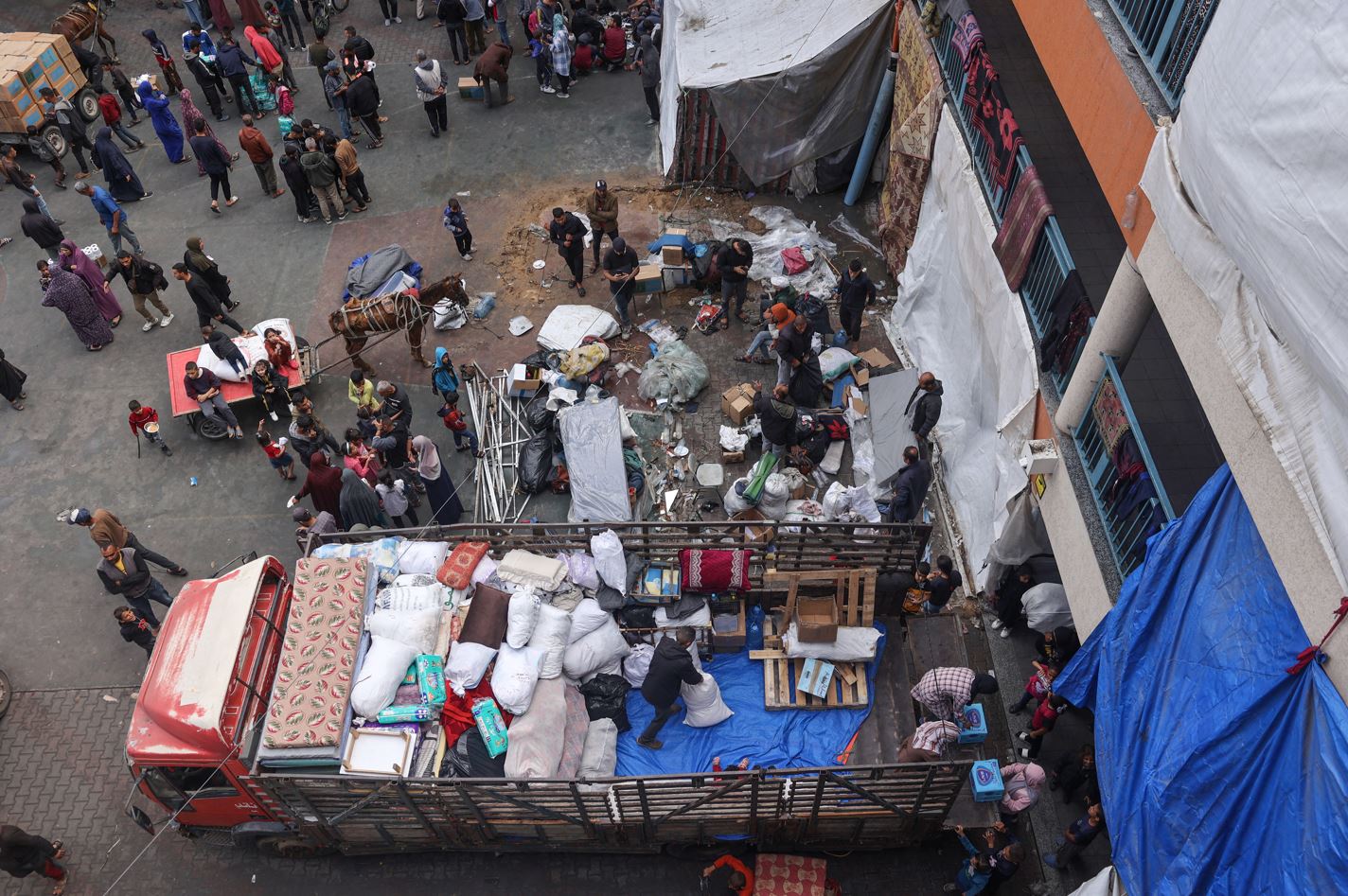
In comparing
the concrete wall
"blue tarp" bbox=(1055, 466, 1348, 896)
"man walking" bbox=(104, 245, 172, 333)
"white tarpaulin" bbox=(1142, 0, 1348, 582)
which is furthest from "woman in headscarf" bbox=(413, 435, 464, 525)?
"white tarpaulin" bbox=(1142, 0, 1348, 582)

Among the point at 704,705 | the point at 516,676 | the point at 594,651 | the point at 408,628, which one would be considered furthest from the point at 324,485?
the point at 704,705

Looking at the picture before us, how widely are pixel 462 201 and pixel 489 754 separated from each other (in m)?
11.8

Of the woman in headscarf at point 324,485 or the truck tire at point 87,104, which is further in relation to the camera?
the truck tire at point 87,104

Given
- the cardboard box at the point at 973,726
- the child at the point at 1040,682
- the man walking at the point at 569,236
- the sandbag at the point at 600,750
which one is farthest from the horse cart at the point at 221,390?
the child at the point at 1040,682

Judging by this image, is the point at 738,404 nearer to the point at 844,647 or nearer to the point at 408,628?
the point at 844,647

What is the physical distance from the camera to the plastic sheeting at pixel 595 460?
1147cm

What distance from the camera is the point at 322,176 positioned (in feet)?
52.8

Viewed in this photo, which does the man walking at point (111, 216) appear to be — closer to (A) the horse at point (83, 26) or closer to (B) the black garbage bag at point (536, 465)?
(A) the horse at point (83, 26)

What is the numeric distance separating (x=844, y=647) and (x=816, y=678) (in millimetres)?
454

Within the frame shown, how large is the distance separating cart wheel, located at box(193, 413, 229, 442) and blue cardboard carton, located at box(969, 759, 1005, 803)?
36.9 ft

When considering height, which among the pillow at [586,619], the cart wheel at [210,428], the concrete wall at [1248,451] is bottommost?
the cart wheel at [210,428]

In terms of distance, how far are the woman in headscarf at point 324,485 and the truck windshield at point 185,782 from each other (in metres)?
3.53

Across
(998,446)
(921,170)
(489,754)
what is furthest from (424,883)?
(921,170)

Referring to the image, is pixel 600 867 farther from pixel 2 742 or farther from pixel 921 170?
pixel 921 170
